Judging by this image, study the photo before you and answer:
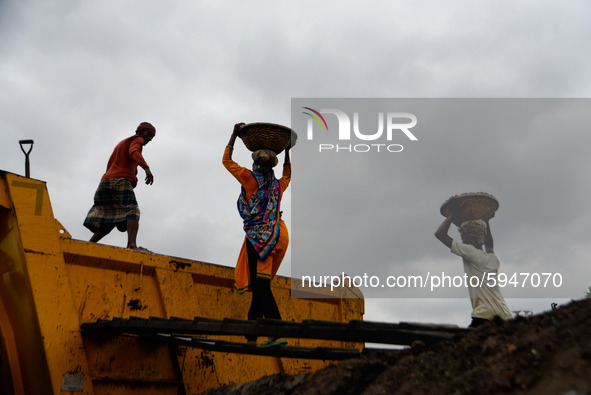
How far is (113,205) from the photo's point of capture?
5.32 meters

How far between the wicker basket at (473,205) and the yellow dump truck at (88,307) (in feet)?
8.55

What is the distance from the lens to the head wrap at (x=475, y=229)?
229 inches

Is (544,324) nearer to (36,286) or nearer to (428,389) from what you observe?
(428,389)

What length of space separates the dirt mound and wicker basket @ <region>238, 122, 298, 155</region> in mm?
1987

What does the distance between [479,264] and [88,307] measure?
11.5 feet

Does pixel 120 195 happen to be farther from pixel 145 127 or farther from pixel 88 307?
pixel 88 307

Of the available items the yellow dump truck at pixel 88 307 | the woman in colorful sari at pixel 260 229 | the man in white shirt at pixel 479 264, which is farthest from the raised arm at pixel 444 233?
the yellow dump truck at pixel 88 307

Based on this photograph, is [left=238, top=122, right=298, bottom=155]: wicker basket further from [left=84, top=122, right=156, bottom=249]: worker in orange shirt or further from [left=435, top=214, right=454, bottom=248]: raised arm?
[left=435, top=214, right=454, bottom=248]: raised arm

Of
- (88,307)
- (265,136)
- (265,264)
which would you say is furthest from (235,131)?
(88,307)

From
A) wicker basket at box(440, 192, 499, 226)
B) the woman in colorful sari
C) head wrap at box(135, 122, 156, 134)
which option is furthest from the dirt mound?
head wrap at box(135, 122, 156, 134)

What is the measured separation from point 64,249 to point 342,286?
293 centimetres

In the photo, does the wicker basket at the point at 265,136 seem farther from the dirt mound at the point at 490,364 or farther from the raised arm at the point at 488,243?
the raised arm at the point at 488,243

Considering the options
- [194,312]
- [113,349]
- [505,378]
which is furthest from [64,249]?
[505,378]

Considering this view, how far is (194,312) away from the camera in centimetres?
470
